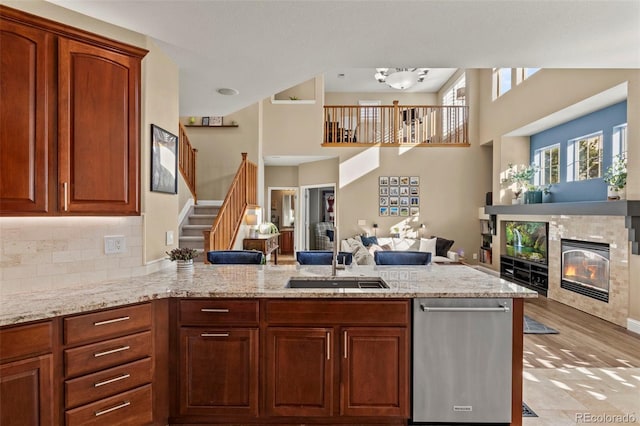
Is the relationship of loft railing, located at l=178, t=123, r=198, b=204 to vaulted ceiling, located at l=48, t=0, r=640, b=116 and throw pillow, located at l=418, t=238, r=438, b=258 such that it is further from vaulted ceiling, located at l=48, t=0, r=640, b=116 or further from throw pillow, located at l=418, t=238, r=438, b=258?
throw pillow, located at l=418, t=238, r=438, b=258

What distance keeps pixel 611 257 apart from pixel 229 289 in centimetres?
487

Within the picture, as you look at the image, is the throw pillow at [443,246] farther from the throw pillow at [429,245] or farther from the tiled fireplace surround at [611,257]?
the tiled fireplace surround at [611,257]

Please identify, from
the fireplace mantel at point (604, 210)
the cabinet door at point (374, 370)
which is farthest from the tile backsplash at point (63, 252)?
the fireplace mantel at point (604, 210)

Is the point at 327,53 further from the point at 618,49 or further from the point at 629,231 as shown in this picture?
the point at 629,231

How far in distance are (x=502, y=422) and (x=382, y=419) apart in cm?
73

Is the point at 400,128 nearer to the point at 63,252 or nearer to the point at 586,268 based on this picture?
the point at 586,268

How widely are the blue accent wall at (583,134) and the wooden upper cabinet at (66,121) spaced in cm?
589

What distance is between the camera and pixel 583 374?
292 centimetres

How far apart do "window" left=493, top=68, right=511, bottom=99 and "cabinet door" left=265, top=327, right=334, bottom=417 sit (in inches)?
278

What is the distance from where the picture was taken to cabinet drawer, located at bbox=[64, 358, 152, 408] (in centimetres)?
171

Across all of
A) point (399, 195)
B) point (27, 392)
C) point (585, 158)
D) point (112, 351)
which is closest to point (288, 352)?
point (112, 351)

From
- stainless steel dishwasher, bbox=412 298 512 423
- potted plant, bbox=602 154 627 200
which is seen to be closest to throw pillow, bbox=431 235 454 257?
potted plant, bbox=602 154 627 200

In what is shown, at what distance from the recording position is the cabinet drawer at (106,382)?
1.71m

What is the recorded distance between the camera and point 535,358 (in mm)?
3250
